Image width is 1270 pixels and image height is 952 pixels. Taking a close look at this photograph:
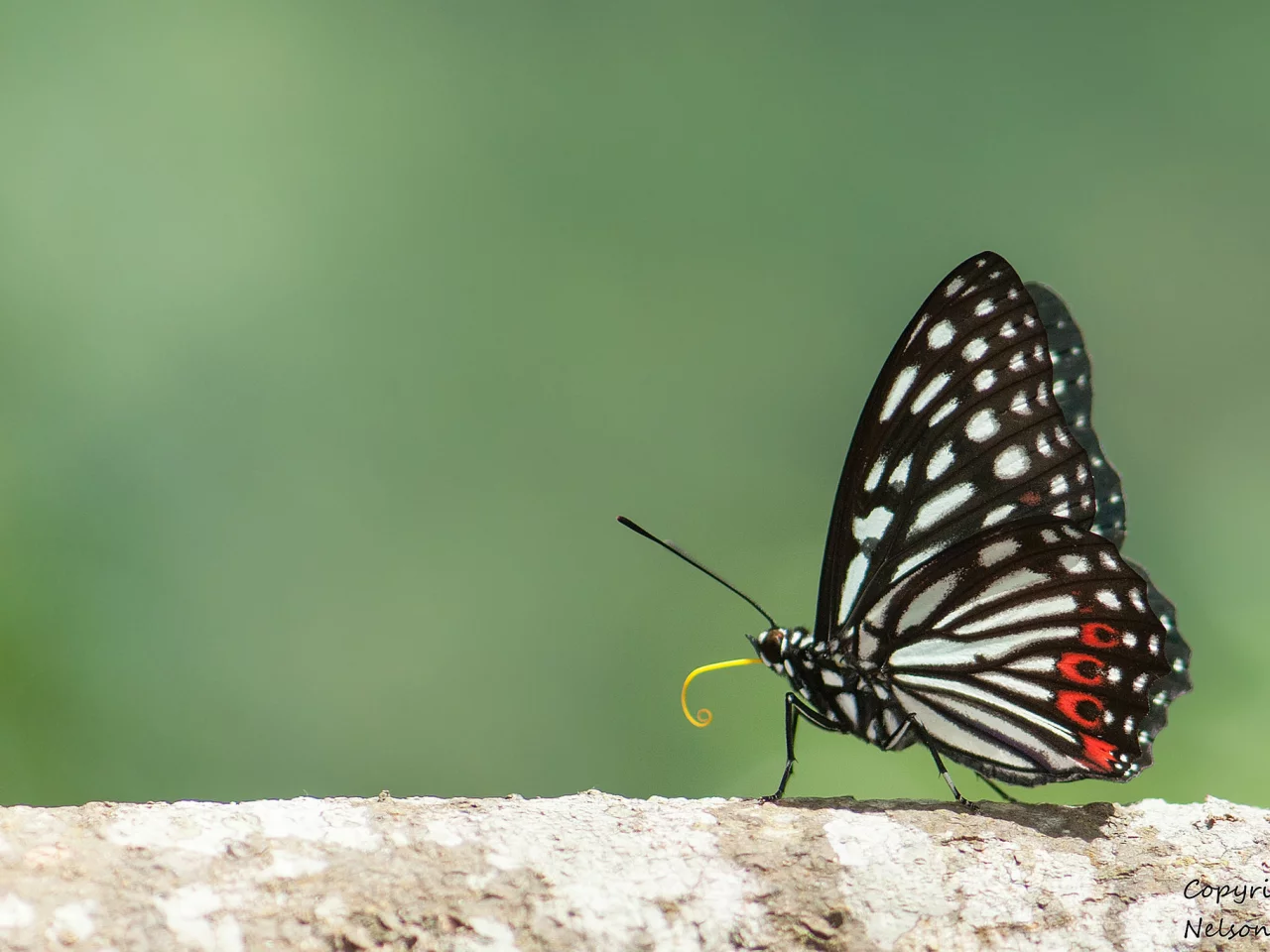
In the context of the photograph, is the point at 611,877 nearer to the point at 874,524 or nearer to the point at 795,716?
the point at 795,716

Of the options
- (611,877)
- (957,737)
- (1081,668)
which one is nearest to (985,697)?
(957,737)

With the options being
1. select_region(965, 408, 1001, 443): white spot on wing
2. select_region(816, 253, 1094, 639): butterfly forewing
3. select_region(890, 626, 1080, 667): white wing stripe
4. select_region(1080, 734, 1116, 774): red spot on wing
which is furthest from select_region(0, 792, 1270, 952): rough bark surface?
select_region(965, 408, 1001, 443): white spot on wing

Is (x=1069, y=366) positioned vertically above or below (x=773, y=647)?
above

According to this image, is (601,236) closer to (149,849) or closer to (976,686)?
(976,686)

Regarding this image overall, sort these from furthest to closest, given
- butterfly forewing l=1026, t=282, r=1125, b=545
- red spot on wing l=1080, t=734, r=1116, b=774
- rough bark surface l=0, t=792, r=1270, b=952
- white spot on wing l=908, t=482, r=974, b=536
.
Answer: butterfly forewing l=1026, t=282, r=1125, b=545 < white spot on wing l=908, t=482, r=974, b=536 < red spot on wing l=1080, t=734, r=1116, b=774 < rough bark surface l=0, t=792, r=1270, b=952

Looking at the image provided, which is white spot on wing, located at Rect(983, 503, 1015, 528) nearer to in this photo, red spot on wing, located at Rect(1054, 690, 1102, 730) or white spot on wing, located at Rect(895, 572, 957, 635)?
white spot on wing, located at Rect(895, 572, 957, 635)
